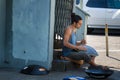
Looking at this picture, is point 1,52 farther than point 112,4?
No

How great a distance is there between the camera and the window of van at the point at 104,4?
20.5m

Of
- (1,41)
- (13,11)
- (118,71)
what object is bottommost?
(118,71)

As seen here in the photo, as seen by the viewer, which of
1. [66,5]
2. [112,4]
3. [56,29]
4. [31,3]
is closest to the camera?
[31,3]

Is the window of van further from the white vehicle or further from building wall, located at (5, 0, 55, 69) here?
building wall, located at (5, 0, 55, 69)

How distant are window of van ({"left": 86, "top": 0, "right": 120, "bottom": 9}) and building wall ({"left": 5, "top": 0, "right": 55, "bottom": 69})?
11712 millimetres

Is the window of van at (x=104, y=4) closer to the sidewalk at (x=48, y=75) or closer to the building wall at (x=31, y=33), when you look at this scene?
the sidewalk at (x=48, y=75)

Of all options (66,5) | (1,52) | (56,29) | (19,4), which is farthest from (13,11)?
(66,5)

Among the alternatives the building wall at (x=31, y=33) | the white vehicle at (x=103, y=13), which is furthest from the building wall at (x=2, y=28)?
the white vehicle at (x=103, y=13)

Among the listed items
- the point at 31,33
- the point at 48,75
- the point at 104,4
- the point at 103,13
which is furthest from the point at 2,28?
the point at 104,4

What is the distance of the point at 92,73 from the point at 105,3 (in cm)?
1284

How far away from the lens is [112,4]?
68.0 feet

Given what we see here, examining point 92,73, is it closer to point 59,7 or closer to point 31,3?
point 31,3

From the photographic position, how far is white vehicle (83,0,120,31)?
67.1 feet

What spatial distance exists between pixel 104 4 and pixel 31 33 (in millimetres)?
12268
